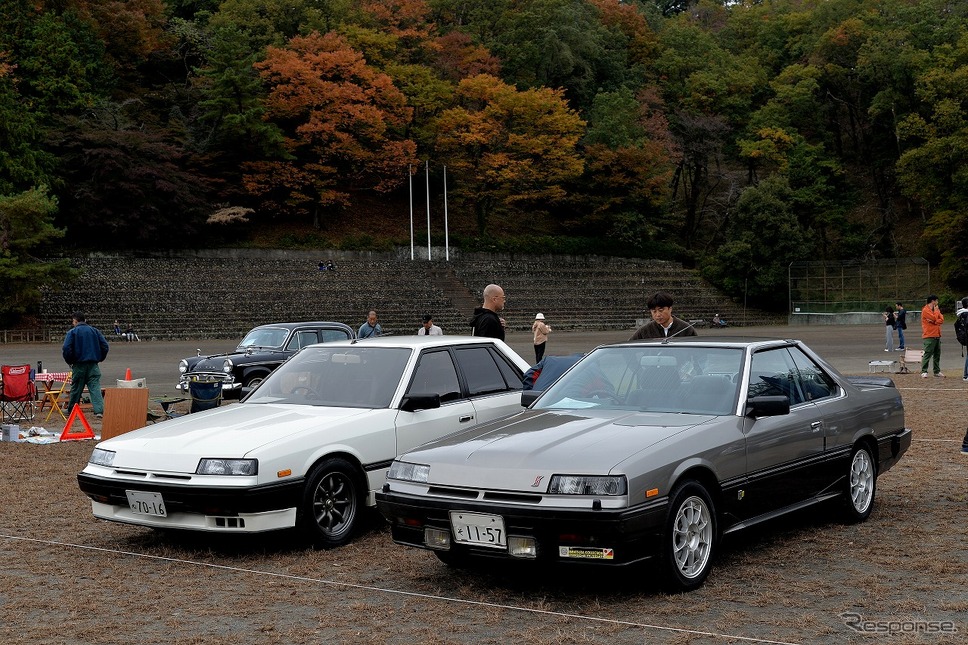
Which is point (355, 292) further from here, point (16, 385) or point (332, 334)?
point (16, 385)

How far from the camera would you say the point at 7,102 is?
50969 mm

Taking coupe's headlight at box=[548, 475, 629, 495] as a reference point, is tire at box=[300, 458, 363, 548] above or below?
below

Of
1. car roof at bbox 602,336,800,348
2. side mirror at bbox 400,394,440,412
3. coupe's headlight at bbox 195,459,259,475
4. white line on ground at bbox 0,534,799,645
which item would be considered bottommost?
white line on ground at bbox 0,534,799,645

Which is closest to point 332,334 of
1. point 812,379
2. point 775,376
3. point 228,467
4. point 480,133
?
point 228,467

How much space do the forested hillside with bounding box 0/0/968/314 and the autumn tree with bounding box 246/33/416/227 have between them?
0.61 feet

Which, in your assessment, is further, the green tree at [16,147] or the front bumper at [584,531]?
the green tree at [16,147]

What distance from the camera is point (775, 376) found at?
710 cm

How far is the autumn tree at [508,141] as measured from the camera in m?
65.9

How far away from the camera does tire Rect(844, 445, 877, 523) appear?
292 inches

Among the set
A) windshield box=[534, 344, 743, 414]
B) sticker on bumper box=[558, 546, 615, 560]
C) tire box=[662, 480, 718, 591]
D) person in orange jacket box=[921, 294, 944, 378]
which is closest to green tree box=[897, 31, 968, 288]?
person in orange jacket box=[921, 294, 944, 378]

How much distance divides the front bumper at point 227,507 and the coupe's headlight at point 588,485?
2243mm

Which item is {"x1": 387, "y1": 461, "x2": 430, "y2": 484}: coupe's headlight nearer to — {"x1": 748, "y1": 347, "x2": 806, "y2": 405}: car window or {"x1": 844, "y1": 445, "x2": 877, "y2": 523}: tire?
{"x1": 748, "y1": 347, "x2": 806, "y2": 405}: car window

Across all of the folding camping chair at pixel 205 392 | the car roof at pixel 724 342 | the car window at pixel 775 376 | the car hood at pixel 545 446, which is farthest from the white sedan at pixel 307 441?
the folding camping chair at pixel 205 392

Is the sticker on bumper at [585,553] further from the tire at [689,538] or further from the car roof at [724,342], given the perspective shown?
the car roof at [724,342]
